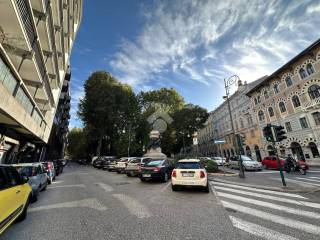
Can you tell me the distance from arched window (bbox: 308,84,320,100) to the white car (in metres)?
23.4

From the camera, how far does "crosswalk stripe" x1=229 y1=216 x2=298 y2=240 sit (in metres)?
3.63

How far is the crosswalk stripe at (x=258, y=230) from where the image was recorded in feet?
11.9

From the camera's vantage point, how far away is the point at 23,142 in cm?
2011

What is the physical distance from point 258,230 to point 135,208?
365 centimetres

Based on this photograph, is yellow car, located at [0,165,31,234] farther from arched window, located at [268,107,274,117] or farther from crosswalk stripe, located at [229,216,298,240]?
arched window, located at [268,107,274,117]

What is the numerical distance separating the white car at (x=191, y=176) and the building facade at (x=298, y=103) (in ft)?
75.1

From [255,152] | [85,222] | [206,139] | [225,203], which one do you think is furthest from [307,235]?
[206,139]

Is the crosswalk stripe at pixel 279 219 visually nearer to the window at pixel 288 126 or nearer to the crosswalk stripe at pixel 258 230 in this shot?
the crosswalk stripe at pixel 258 230

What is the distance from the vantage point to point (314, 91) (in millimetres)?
22219

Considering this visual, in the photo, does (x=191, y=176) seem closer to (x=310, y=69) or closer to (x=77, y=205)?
(x=77, y=205)

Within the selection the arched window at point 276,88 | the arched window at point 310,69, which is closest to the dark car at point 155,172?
the arched window at point 310,69

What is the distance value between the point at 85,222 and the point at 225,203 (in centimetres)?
482

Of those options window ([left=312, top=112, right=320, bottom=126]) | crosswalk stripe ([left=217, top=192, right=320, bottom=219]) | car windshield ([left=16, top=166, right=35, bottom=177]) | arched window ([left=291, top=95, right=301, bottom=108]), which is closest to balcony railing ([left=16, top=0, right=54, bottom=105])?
car windshield ([left=16, top=166, right=35, bottom=177])

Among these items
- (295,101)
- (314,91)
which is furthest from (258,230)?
(295,101)
